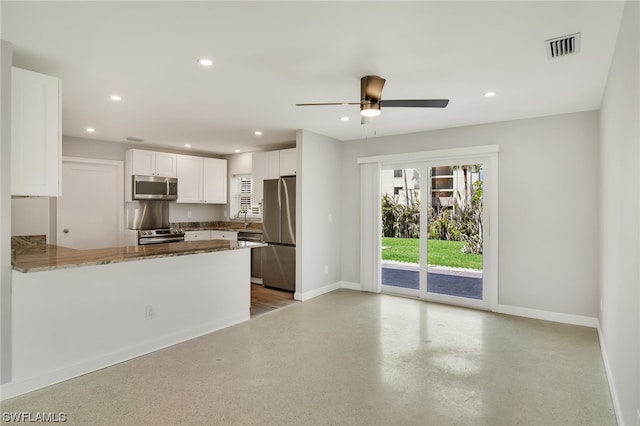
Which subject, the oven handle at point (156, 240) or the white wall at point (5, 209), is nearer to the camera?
the white wall at point (5, 209)

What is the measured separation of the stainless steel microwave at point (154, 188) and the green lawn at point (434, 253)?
3.98 m

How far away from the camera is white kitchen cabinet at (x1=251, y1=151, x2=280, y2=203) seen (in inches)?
241

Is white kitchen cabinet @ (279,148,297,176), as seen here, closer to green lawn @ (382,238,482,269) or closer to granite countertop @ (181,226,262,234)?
Result: granite countertop @ (181,226,262,234)

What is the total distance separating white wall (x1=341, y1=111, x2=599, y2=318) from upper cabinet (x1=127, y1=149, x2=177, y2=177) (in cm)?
502

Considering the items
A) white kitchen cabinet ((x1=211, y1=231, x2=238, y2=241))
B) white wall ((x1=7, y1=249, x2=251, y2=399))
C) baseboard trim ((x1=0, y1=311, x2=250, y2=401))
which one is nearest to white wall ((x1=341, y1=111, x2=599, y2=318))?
white wall ((x1=7, y1=249, x2=251, y2=399))

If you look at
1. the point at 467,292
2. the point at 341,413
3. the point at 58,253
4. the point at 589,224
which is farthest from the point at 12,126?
the point at 589,224

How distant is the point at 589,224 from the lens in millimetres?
4020

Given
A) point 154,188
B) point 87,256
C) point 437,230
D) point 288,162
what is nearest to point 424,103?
point 437,230

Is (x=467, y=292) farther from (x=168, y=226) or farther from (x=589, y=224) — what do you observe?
(x=168, y=226)

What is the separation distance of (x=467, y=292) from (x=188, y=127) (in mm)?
4665

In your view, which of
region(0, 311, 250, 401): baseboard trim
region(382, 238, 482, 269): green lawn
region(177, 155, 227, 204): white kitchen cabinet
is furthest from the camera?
region(177, 155, 227, 204): white kitchen cabinet

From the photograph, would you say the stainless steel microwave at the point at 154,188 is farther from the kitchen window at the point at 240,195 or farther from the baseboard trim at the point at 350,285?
the baseboard trim at the point at 350,285

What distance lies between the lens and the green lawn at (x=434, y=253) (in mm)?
4973

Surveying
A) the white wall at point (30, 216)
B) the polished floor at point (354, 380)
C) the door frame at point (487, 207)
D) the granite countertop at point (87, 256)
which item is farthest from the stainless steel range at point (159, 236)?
the door frame at point (487, 207)
